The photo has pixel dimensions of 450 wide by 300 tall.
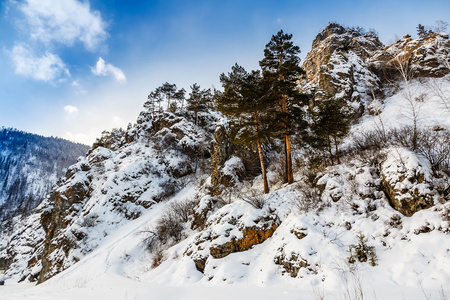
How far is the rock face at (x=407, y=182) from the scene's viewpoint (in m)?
6.83

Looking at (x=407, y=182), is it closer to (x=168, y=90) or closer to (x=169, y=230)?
(x=169, y=230)

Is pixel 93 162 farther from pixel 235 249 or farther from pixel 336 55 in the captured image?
pixel 336 55

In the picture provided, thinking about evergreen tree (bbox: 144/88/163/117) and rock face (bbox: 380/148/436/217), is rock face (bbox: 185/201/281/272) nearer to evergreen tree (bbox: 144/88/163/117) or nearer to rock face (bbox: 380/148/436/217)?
rock face (bbox: 380/148/436/217)

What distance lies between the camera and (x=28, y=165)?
13675 centimetres

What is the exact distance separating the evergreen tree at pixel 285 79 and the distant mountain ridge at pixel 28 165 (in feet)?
410

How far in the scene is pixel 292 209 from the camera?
32.7 ft

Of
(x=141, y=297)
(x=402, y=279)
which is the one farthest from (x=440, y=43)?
(x=141, y=297)

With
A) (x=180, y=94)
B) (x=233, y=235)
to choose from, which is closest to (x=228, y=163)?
(x=233, y=235)

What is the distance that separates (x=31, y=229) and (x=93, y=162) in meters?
22.1

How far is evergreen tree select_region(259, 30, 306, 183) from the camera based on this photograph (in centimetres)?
1320

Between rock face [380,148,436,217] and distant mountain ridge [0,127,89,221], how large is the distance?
426 ft

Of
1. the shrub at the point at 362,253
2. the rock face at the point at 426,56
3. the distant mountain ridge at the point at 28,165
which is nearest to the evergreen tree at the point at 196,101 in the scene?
the rock face at the point at 426,56

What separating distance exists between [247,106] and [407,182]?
942 cm

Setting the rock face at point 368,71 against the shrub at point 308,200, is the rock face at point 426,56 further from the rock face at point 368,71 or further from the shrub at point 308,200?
the shrub at point 308,200
